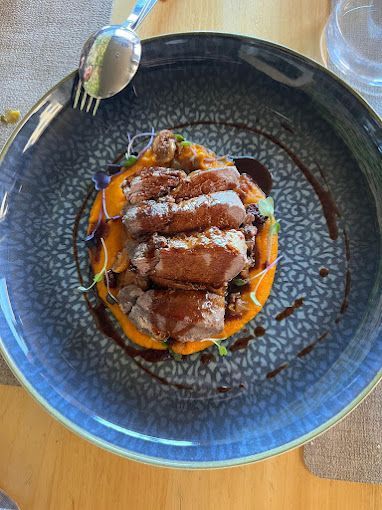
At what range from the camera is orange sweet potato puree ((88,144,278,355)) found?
5.94 feet

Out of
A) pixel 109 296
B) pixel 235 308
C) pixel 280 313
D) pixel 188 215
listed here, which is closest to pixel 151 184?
pixel 188 215

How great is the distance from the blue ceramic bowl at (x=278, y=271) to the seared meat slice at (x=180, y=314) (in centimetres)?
13

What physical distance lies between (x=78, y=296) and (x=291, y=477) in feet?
3.34


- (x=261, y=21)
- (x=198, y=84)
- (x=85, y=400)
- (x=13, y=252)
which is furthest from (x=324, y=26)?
(x=85, y=400)

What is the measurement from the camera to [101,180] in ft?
6.50

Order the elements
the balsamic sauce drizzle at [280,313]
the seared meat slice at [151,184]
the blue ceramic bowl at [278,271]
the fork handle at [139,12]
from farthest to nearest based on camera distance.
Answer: the fork handle at [139,12] → the seared meat slice at [151,184] → the balsamic sauce drizzle at [280,313] → the blue ceramic bowl at [278,271]

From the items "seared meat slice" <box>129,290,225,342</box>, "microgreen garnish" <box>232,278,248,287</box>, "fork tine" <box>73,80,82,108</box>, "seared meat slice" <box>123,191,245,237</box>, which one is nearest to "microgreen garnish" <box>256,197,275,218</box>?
"seared meat slice" <box>123,191,245,237</box>

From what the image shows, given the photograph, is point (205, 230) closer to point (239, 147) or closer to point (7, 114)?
point (239, 147)

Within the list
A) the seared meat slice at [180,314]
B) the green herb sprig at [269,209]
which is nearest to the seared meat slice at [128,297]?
the seared meat slice at [180,314]

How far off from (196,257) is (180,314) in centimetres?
21

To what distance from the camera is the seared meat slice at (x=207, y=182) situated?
1867 millimetres

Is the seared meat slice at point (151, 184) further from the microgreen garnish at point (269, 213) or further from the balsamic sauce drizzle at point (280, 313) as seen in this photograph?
the microgreen garnish at point (269, 213)

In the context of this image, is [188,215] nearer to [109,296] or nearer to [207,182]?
[207,182]

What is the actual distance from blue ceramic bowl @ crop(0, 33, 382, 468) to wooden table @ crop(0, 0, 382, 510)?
15 centimetres
